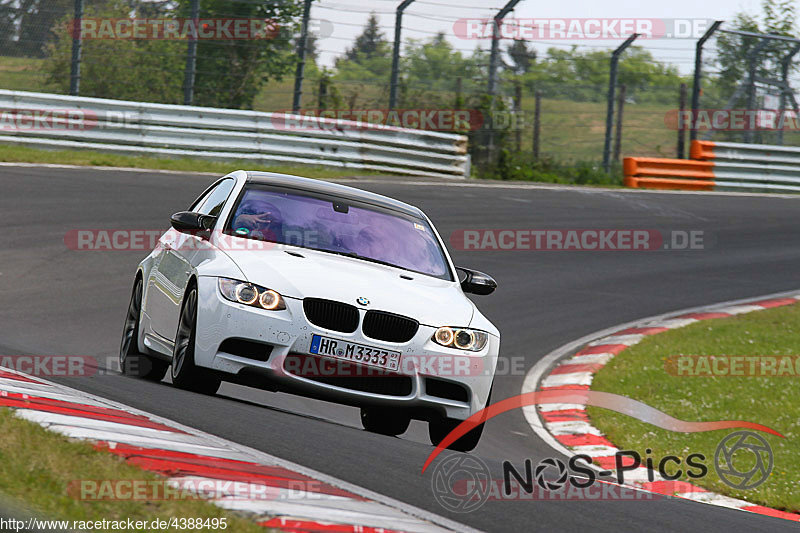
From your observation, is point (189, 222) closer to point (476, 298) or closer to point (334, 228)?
point (334, 228)

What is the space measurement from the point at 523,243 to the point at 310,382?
10330 mm

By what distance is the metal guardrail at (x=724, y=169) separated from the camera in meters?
23.5

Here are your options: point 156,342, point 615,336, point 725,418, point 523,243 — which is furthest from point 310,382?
point 523,243

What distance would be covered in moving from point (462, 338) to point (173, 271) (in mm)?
2051

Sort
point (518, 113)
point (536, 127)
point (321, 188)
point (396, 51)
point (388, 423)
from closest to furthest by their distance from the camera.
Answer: point (388, 423)
point (321, 188)
point (396, 51)
point (518, 113)
point (536, 127)

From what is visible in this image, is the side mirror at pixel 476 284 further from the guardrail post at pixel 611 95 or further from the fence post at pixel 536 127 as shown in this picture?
the fence post at pixel 536 127

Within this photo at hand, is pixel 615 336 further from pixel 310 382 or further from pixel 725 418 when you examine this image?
pixel 310 382

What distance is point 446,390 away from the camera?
6.60m

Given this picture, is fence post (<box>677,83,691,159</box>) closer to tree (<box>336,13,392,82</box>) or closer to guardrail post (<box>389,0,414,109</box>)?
guardrail post (<box>389,0,414,109</box>)

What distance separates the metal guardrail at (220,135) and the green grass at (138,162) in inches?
5.1

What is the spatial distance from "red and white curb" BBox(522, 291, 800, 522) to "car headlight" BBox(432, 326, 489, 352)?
1.61 meters

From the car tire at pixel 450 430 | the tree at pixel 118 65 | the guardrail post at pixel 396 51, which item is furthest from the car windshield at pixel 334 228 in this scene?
the guardrail post at pixel 396 51

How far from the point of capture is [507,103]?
2381cm

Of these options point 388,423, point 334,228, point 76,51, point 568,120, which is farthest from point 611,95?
point 388,423
